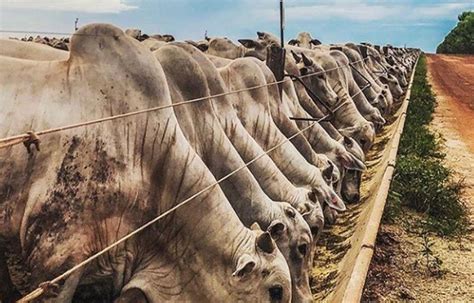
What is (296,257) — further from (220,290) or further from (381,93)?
(381,93)

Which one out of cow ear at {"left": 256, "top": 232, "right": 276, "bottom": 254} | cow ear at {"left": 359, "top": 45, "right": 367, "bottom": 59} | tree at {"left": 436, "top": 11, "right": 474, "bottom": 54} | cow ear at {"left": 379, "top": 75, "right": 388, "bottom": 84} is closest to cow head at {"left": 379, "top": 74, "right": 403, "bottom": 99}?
cow ear at {"left": 379, "top": 75, "right": 388, "bottom": 84}

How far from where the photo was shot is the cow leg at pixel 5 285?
454 cm

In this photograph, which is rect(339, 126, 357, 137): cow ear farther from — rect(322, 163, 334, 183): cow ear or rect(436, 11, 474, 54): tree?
rect(436, 11, 474, 54): tree

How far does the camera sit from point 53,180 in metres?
3.90

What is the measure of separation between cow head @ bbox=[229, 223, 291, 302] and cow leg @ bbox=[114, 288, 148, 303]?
627 mm

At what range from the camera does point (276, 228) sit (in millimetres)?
4926

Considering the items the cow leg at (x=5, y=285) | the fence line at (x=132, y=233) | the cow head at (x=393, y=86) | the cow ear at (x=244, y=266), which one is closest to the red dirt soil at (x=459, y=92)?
the cow head at (x=393, y=86)

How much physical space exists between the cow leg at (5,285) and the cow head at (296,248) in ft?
6.98

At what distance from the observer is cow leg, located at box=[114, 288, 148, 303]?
4.24m

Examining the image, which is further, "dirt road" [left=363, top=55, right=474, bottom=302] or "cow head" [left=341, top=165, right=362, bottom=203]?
"cow head" [left=341, top=165, right=362, bottom=203]

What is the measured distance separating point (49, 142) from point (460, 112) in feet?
57.3

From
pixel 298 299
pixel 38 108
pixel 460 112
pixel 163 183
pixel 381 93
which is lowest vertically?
pixel 460 112

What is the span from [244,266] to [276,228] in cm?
77

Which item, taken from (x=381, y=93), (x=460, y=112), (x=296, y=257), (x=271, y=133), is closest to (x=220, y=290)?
(x=296, y=257)
